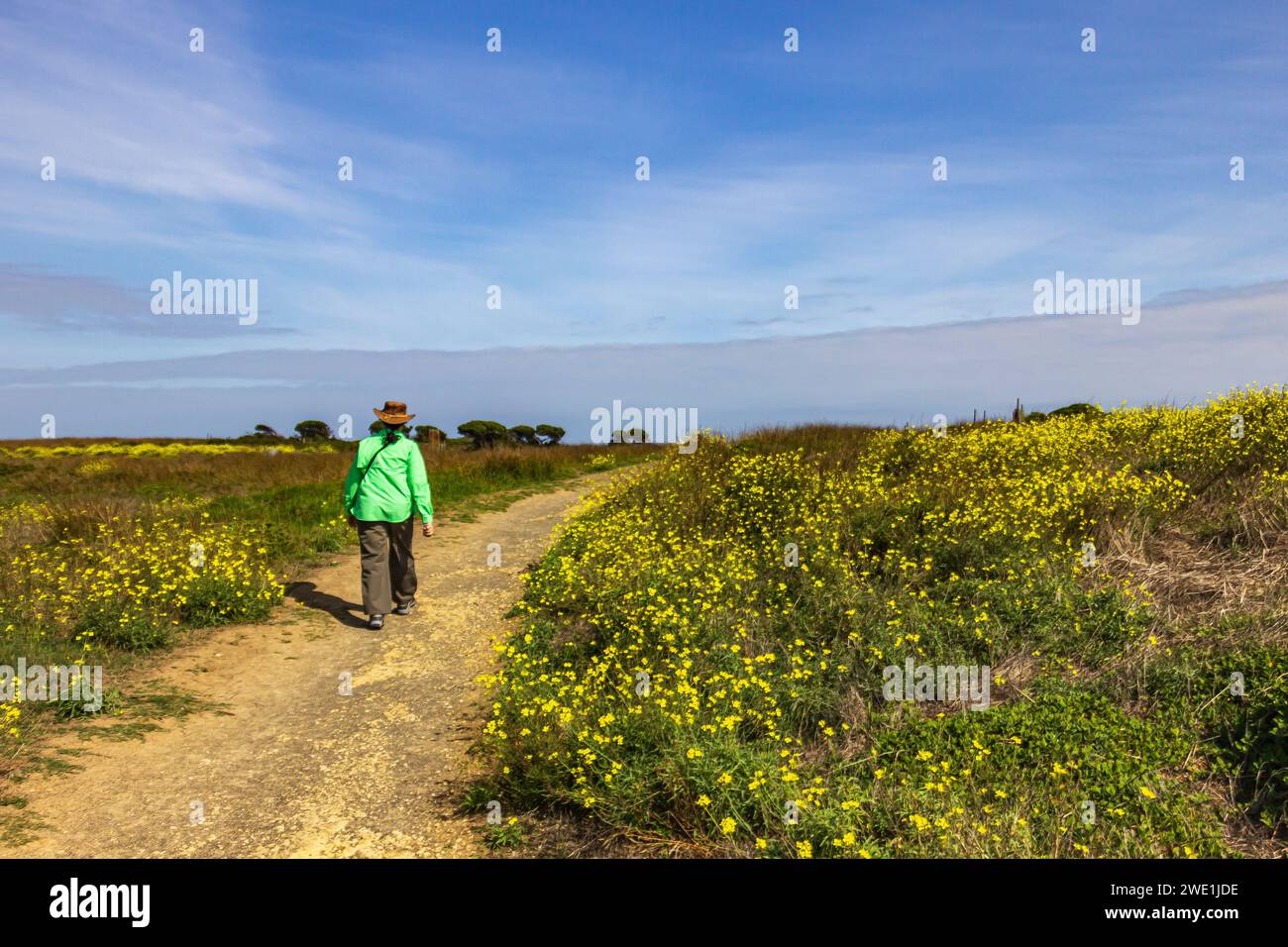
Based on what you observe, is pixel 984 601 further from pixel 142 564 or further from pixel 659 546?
pixel 142 564

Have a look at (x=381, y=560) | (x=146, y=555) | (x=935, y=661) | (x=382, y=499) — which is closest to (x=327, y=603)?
(x=381, y=560)

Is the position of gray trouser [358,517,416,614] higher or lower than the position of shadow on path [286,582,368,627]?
higher

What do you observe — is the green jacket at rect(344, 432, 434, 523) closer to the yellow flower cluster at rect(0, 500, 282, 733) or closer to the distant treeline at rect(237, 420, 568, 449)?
the yellow flower cluster at rect(0, 500, 282, 733)

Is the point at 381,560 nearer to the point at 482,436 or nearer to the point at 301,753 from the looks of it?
the point at 301,753

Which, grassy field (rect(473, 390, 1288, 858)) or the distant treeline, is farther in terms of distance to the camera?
the distant treeline

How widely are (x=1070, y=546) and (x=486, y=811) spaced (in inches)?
275

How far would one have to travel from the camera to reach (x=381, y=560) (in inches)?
370

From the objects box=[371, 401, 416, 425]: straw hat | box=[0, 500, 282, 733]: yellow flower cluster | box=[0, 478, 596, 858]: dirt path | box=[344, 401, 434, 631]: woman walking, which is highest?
box=[371, 401, 416, 425]: straw hat

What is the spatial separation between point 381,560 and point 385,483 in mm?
961

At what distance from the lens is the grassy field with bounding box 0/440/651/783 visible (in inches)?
294

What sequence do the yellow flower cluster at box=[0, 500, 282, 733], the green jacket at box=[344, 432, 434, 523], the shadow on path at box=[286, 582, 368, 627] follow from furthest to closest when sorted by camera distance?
the shadow on path at box=[286, 582, 368, 627] → the green jacket at box=[344, 432, 434, 523] → the yellow flower cluster at box=[0, 500, 282, 733]

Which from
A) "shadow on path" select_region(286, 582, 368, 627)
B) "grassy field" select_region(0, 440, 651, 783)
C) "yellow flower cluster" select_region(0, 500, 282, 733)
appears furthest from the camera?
"shadow on path" select_region(286, 582, 368, 627)

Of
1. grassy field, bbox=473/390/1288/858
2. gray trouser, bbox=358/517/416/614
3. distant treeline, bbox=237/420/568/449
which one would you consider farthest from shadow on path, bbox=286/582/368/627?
distant treeline, bbox=237/420/568/449
